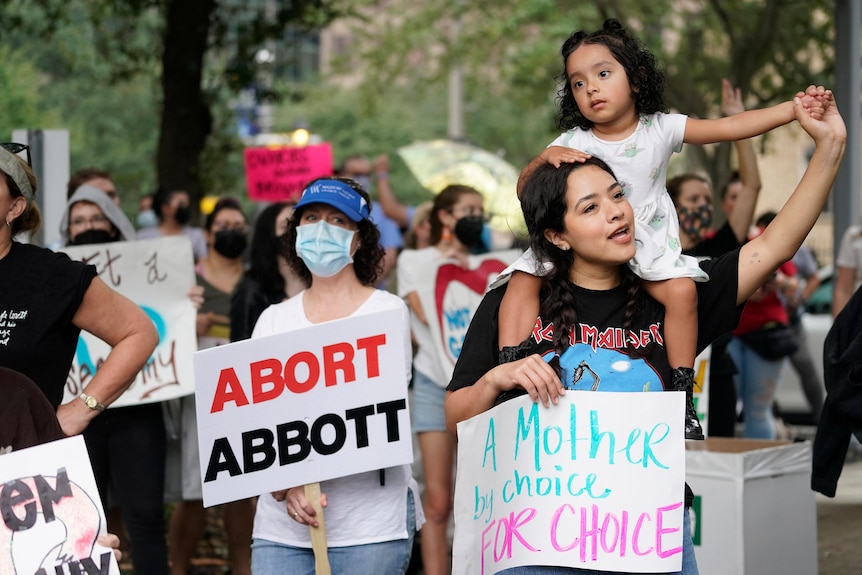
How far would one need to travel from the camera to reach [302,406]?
4.54 metres

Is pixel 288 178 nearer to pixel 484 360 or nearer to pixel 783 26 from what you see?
pixel 783 26

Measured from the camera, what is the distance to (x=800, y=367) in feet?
38.4

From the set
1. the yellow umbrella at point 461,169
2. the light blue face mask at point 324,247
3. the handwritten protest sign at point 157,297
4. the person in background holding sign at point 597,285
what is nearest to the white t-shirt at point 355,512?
the light blue face mask at point 324,247

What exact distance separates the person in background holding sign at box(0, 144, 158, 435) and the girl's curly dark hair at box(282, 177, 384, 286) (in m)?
0.80

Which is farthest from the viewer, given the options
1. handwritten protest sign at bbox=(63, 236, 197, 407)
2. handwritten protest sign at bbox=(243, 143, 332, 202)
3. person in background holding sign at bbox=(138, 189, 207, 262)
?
handwritten protest sign at bbox=(243, 143, 332, 202)

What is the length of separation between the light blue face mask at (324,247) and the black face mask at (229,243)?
2.58 metres

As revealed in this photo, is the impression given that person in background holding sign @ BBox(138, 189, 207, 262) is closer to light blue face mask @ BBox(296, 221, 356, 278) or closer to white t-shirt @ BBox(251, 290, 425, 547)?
light blue face mask @ BBox(296, 221, 356, 278)

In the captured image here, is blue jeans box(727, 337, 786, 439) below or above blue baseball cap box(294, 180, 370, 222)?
below

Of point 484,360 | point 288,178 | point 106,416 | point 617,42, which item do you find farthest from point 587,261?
point 288,178

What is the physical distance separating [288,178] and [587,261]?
378 inches

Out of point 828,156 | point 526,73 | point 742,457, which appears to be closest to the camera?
point 828,156

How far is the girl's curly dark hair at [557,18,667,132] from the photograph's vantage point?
4312 mm

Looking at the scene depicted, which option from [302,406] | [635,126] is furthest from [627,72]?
[302,406]

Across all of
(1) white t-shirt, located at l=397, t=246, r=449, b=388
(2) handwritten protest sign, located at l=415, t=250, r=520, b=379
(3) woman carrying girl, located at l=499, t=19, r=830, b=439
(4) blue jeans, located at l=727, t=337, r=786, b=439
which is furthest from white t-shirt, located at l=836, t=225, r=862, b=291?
(3) woman carrying girl, located at l=499, t=19, r=830, b=439
